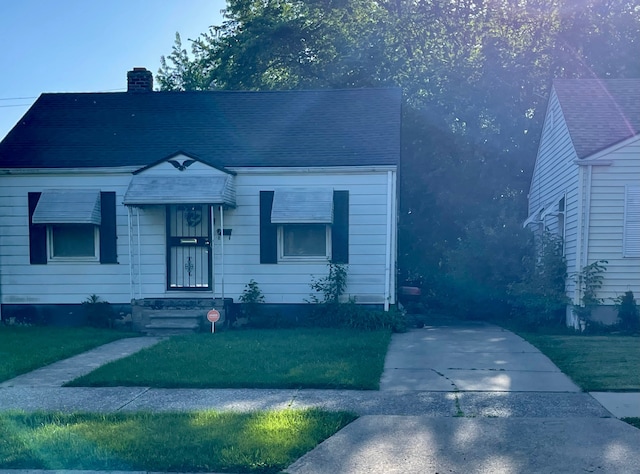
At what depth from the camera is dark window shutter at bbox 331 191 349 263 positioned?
1402 cm

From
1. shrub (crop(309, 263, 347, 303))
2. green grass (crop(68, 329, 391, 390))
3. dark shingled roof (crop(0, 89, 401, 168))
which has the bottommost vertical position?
green grass (crop(68, 329, 391, 390))

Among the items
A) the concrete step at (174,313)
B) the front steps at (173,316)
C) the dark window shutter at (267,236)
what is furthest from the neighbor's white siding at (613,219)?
the concrete step at (174,313)

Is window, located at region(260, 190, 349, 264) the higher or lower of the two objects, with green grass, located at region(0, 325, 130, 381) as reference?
higher

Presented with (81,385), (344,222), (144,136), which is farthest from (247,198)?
(81,385)

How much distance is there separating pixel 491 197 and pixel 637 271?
29.5ft

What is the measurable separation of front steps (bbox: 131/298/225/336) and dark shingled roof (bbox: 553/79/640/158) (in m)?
8.00

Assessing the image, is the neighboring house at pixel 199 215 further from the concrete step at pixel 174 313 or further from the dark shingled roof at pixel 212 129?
the concrete step at pixel 174 313

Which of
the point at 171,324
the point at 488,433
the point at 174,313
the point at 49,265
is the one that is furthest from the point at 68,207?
the point at 488,433

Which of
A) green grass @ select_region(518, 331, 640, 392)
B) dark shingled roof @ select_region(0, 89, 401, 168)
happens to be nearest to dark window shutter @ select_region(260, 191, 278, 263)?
dark shingled roof @ select_region(0, 89, 401, 168)

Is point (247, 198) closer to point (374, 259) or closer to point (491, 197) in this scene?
point (374, 259)

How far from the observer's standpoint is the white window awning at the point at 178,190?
1334 centimetres

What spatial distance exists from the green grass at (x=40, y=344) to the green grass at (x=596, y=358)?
7.28m

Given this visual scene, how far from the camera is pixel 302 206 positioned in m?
13.8

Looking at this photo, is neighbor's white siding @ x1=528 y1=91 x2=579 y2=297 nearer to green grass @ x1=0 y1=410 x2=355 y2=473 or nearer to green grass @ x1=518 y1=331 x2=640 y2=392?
green grass @ x1=518 y1=331 x2=640 y2=392
